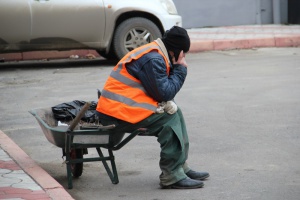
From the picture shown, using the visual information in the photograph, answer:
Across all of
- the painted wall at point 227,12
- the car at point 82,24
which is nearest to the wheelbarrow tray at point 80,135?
the car at point 82,24

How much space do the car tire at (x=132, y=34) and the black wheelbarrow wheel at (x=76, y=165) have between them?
6.99 meters

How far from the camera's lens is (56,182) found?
6207 mm

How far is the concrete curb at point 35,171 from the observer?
5930mm

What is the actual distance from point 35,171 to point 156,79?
1241 mm

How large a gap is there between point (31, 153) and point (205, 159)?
1623mm

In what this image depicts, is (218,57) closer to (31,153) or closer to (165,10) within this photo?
(165,10)

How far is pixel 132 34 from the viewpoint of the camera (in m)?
13.7

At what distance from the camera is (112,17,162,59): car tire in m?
13.7

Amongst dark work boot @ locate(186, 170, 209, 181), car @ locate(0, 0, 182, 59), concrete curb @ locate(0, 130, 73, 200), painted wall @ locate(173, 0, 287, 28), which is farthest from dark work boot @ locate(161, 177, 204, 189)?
painted wall @ locate(173, 0, 287, 28)

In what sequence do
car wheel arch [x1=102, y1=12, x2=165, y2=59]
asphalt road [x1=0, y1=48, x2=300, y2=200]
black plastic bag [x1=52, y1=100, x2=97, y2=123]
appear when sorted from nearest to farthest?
1. asphalt road [x1=0, y1=48, x2=300, y2=200]
2. black plastic bag [x1=52, y1=100, x2=97, y2=123]
3. car wheel arch [x1=102, y1=12, x2=165, y2=59]

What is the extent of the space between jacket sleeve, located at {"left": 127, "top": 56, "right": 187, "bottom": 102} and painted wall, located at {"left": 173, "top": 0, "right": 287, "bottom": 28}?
13.0m

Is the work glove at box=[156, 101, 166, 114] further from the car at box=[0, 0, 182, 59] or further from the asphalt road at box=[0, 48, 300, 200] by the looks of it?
the car at box=[0, 0, 182, 59]

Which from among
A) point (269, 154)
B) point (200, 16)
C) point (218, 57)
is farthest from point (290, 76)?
point (200, 16)

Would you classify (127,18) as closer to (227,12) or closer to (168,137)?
(227,12)
